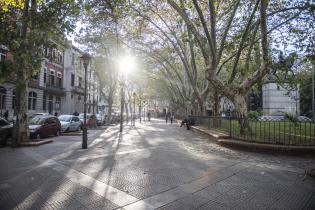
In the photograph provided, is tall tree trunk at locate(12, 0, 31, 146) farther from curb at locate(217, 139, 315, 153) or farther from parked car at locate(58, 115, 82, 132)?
curb at locate(217, 139, 315, 153)

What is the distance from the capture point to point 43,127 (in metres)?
14.6

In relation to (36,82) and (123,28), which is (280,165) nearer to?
(123,28)

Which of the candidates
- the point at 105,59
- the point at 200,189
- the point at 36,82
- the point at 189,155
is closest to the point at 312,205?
the point at 200,189

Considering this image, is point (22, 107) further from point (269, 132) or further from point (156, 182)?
point (269, 132)

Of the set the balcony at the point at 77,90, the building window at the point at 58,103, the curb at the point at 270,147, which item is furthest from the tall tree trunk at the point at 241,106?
the balcony at the point at 77,90

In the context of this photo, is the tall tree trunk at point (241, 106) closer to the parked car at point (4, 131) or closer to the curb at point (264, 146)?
the curb at point (264, 146)

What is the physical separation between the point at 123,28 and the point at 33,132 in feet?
41.9

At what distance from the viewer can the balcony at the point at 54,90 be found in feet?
120

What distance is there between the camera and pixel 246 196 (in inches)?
191

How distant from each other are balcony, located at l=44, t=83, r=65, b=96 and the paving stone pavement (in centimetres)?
3027

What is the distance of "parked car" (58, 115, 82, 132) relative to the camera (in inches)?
745

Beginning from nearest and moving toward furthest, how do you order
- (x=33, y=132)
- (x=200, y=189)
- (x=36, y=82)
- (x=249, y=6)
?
(x=200, y=189), (x=33, y=132), (x=249, y=6), (x=36, y=82)

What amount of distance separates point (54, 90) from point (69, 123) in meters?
21.2

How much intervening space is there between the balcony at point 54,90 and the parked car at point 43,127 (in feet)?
73.5
